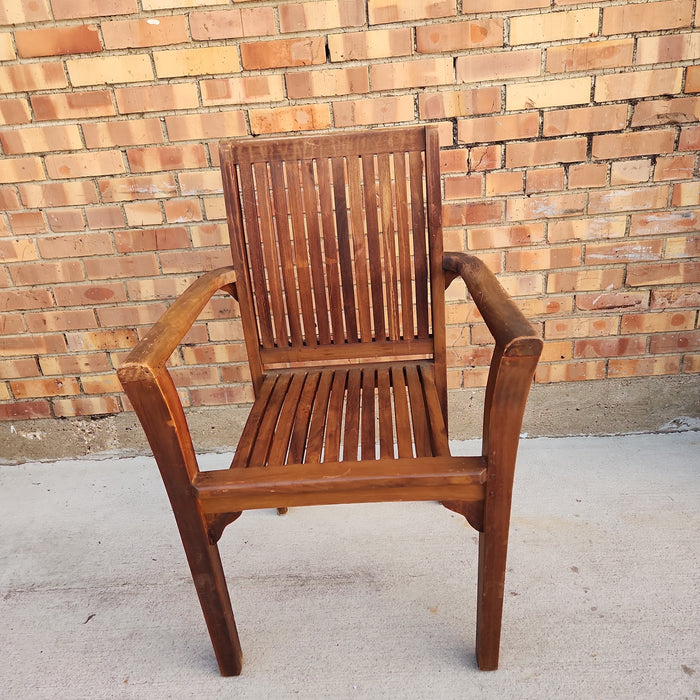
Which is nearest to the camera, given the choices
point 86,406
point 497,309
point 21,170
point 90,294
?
point 497,309

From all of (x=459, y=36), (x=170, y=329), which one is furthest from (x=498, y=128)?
(x=170, y=329)

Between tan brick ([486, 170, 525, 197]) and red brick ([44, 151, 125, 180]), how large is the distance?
3.82ft

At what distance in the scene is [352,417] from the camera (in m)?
1.22

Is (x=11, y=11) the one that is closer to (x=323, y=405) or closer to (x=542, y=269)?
(x=323, y=405)

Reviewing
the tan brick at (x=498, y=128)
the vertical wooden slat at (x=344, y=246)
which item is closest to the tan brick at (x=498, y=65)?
the tan brick at (x=498, y=128)

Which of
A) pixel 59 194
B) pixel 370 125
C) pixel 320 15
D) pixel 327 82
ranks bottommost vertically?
pixel 59 194

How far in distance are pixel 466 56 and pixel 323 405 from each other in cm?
110

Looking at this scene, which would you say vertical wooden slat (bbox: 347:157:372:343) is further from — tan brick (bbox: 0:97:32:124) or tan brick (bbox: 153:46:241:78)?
tan brick (bbox: 0:97:32:124)

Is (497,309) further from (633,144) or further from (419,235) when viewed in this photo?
(633,144)

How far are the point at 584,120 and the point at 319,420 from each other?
4.01 feet

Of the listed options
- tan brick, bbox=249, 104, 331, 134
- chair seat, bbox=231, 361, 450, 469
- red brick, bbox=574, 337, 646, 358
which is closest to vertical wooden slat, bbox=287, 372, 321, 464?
chair seat, bbox=231, 361, 450, 469

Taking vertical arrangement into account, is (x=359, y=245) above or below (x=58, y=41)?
below

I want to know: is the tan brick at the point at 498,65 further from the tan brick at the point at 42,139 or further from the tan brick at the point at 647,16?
the tan brick at the point at 42,139

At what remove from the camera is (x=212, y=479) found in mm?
1034
